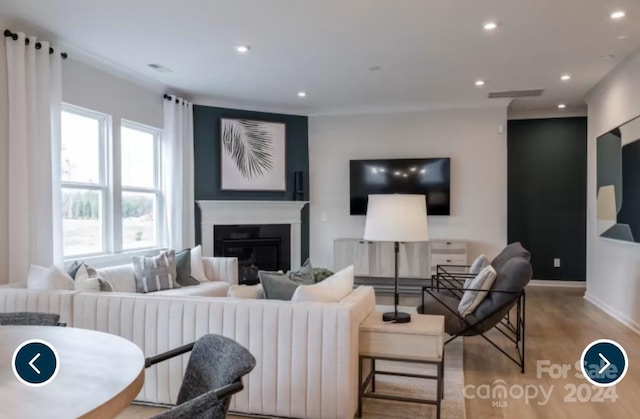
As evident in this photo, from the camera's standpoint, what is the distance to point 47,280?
9.89ft

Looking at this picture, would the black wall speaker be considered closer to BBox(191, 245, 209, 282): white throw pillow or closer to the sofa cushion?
BBox(191, 245, 209, 282): white throw pillow

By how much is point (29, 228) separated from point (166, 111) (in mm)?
2512

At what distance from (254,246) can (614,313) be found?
458 centimetres

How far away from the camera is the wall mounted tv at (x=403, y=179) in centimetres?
662

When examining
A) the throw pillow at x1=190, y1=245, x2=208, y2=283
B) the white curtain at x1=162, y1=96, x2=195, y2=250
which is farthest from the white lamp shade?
the white curtain at x1=162, y1=96, x2=195, y2=250

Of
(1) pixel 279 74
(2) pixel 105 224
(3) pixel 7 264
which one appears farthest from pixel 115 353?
(1) pixel 279 74

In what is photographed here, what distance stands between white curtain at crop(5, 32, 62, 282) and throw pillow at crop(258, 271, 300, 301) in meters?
2.30

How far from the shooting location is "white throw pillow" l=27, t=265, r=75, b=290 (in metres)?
3.00

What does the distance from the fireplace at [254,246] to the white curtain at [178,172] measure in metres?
0.50

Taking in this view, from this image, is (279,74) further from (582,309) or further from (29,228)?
(582,309)

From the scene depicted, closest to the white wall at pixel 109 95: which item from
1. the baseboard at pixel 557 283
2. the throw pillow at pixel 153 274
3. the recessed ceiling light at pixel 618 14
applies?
the throw pillow at pixel 153 274

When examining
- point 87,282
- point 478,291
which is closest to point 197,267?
point 87,282

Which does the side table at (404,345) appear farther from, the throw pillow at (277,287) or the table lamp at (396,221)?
the throw pillow at (277,287)

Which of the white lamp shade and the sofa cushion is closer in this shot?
the white lamp shade
